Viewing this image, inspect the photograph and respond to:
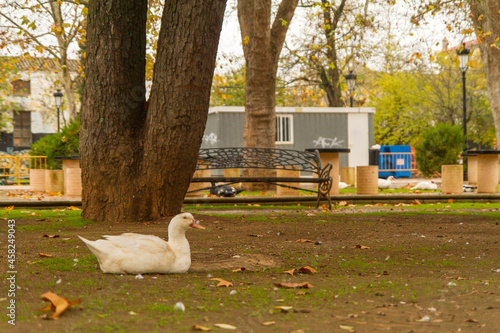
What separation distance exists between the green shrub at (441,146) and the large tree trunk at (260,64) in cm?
1047

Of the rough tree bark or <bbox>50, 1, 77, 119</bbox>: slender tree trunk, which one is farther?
<bbox>50, 1, 77, 119</bbox>: slender tree trunk

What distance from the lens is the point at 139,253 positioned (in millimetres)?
4520

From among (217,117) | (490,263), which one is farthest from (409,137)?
(490,263)

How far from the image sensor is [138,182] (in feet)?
24.9

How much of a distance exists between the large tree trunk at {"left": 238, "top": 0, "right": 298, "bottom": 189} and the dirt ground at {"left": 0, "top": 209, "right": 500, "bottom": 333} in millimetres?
8825

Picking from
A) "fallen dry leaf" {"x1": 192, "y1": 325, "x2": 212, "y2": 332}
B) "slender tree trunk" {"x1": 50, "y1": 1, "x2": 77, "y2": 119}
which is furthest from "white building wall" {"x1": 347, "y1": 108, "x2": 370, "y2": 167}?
"fallen dry leaf" {"x1": 192, "y1": 325, "x2": 212, "y2": 332}

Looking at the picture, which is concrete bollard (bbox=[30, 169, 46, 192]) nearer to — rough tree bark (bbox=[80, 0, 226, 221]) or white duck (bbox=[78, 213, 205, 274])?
rough tree bark (bbox=[80, 0, 226, 221])

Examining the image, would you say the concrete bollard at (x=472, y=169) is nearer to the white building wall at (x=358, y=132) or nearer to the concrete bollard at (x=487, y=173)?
the concrete bollard at (x=487, y=173)

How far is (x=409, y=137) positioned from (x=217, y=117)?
2371cm

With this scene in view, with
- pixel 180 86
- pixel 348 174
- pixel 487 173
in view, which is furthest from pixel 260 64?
pixel 180 86

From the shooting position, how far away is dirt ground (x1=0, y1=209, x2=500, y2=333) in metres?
3.28

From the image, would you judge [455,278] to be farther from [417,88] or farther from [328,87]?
[417,88]

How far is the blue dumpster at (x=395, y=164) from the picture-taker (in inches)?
1198

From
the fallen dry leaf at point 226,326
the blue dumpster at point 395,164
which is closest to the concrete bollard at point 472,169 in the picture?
the blue dumpster at point 395,164
